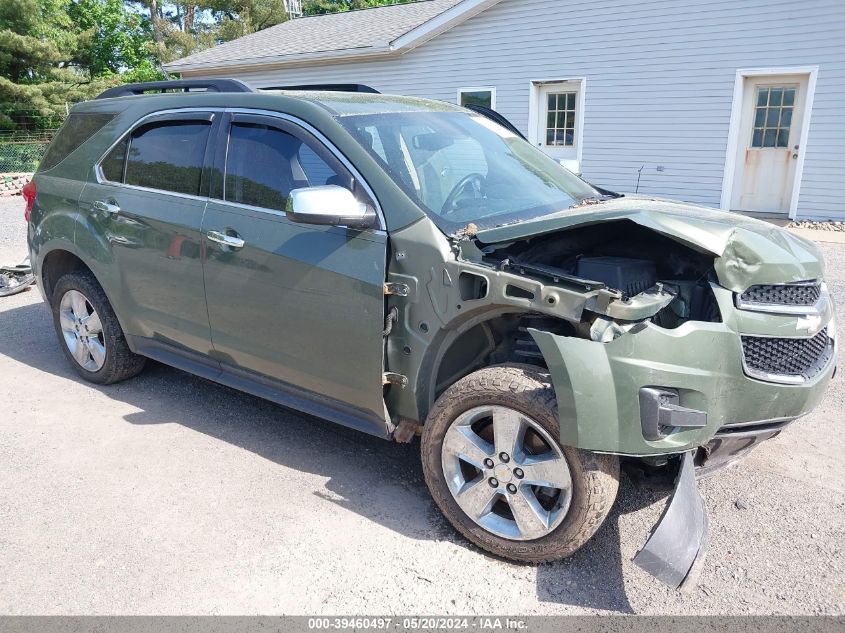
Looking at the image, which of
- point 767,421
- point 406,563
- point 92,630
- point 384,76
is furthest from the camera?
→ point 384,76

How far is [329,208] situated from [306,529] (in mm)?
1476

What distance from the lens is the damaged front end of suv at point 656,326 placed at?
2.45m

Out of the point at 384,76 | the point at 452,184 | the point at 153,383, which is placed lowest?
the point at 153,383

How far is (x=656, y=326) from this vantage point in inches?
98.1

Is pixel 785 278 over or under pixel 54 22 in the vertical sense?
under

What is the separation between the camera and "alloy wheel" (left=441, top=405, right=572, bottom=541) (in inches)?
106

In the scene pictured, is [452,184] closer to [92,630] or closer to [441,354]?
[441,354]

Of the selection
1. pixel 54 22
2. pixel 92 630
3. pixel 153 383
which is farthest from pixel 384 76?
pixel 54 22

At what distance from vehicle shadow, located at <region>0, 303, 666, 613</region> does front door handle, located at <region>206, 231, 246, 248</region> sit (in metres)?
1.20

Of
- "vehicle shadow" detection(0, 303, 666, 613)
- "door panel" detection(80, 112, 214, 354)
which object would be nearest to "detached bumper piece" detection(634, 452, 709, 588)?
"vehicle shadow" detection(0, 303, 666, 613)

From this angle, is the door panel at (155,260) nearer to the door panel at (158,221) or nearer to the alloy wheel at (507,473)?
the door panel at (158,221)

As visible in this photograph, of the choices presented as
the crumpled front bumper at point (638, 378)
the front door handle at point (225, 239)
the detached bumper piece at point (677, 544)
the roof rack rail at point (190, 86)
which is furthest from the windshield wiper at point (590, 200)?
the roof rack rail at point (190, 86)

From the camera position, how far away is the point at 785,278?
2678 millimetres

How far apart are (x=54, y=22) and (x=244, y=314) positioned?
94.9 feet
